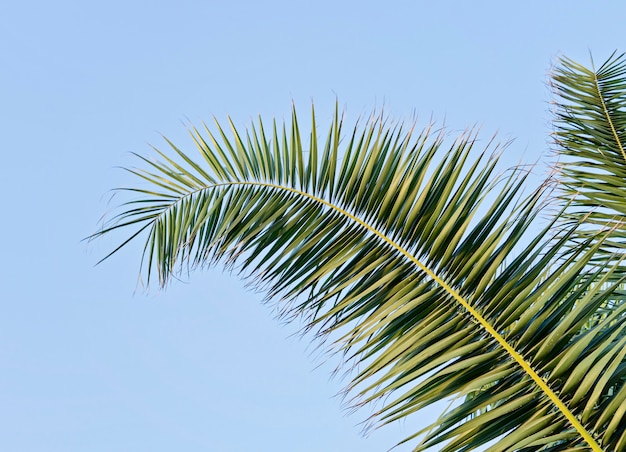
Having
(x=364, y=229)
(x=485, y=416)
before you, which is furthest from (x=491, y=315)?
(x=364, y=229)

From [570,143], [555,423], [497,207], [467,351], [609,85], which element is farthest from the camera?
[609,85]

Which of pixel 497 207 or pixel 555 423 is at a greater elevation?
pixel 497 207

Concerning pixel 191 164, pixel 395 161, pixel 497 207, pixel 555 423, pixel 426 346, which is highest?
pixel 191 164

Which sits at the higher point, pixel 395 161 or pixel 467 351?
pixel 395 161

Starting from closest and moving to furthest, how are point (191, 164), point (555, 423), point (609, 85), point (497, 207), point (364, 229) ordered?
point (555, 423) < point (497, 207) < point (364, 229) < point (191, 164) < point (609, 85)

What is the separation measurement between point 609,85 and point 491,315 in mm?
2319

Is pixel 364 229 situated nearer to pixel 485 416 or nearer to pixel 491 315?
pixel 491 315

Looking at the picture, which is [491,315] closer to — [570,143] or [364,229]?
[364,229]

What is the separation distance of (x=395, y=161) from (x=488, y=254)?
0.46 meters

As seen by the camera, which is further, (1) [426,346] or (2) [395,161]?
(2) [395,161]

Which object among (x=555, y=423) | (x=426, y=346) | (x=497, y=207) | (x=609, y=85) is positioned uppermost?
(x=609, y=85)

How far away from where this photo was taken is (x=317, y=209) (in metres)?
2.21

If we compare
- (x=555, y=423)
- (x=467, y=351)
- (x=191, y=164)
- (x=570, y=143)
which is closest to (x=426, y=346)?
(x=467, y=351)

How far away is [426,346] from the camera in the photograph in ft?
5.99
